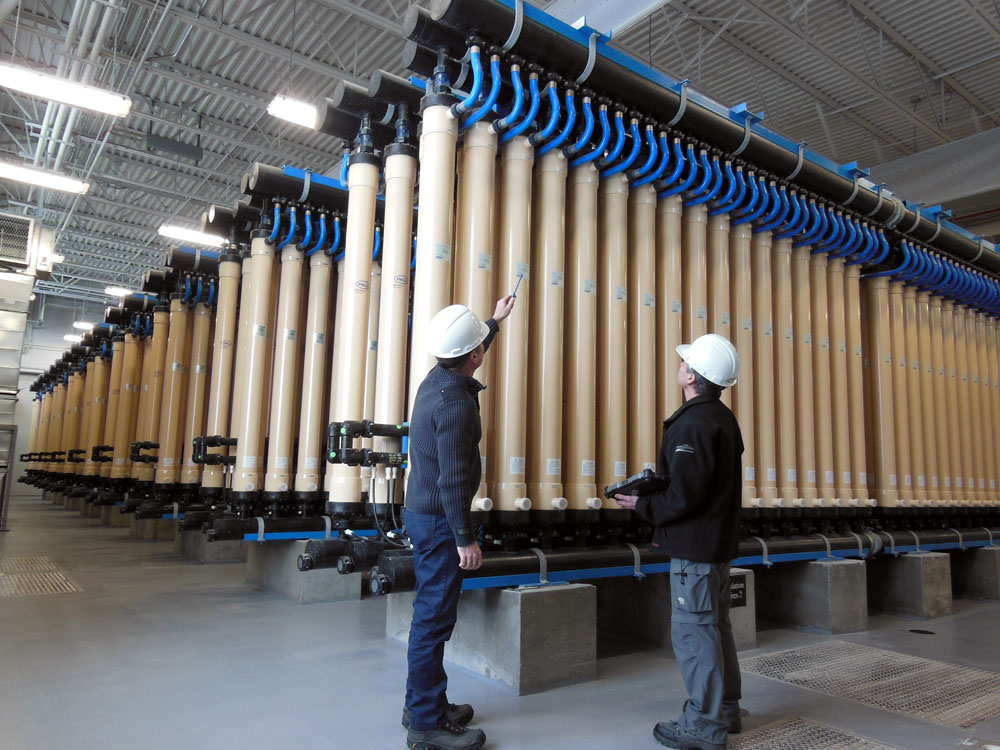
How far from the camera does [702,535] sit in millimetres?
2820

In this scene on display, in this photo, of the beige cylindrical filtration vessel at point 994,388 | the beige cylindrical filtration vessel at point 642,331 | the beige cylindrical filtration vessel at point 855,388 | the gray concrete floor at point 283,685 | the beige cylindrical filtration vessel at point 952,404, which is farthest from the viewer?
the beige cylindrical filtration vessel at point 994,388

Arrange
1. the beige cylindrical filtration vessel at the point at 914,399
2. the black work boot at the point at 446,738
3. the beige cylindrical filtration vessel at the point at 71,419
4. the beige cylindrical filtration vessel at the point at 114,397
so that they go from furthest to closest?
the beige cylindrical filtration vessel at the point at 71,419 → the beige cylindrical filtration vessel at the point at 114,397 → the beige cylindrical filtration vessel at the point at 914,399 → the black work boot at the point at 446,738

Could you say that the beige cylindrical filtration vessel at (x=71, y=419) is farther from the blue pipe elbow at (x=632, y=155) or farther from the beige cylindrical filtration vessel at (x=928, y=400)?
the beige cylindrical filtration vessel at (x=928, y=400)

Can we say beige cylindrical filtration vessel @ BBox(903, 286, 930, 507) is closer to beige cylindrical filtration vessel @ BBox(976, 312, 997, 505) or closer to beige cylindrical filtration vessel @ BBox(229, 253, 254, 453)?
beige cylindrical filtration vessel @ BBox(976, 312, 997, 505)

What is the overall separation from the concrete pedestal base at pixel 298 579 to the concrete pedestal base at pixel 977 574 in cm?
629

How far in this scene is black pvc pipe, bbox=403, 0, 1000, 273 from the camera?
12.4ft

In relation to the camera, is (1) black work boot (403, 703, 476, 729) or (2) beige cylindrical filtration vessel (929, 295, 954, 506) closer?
(1) black work boot (403, 703, 476, 729)

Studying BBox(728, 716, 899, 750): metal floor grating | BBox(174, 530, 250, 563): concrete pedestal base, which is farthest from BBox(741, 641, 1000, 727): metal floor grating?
BBox(174, 530, 250, 563): concrete pedestal base

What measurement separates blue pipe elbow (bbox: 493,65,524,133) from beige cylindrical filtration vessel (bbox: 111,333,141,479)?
8.56 metres

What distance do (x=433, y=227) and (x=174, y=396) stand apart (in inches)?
229

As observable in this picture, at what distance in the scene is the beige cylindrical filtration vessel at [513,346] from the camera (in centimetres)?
374

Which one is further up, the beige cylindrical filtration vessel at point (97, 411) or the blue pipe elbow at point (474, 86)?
the blue pipe elbow at point (474, 86)

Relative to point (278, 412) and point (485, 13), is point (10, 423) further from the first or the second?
point (485, 13)

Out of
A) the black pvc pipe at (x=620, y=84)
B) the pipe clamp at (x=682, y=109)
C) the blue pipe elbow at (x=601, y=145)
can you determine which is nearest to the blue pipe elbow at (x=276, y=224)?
the black pvc pipe at (x=620, y=84)
